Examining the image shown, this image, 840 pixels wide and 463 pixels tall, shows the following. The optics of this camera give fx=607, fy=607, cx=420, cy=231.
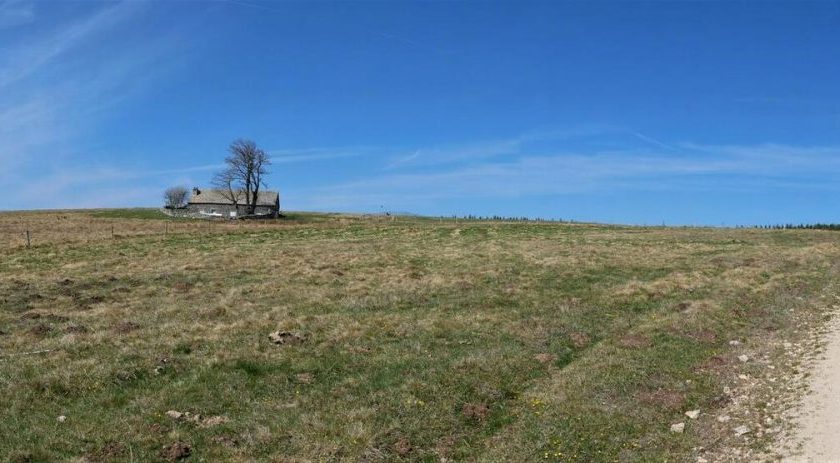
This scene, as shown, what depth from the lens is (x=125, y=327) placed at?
20969mm

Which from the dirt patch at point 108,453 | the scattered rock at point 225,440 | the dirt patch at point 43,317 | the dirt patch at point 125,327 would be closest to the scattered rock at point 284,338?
the dirt patch at point 125,327

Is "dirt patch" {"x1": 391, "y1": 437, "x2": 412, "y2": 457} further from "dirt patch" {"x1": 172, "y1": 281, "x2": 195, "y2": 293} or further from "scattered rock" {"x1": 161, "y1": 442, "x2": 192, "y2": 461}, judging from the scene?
"dirt patch" {"x1": 172, "y1": 281, "x2": 195, "y2": 293}

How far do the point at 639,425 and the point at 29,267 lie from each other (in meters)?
37.7

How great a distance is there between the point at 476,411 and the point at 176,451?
20.4 ft

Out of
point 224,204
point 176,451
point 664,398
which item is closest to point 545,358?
point 664,398

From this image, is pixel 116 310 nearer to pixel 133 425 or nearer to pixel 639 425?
pixel 133 425

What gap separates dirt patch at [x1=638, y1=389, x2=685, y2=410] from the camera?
44.7ft

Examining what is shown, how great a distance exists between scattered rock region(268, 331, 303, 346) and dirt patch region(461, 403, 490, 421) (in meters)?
7.31

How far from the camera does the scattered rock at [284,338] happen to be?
19.1 m

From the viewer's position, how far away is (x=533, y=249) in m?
44.5

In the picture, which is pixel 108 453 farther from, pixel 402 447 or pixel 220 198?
pixel 220 198

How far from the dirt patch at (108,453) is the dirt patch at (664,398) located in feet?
36.2

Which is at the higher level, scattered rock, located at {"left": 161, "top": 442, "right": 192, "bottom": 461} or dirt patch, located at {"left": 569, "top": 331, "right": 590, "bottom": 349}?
dirt patch, located at {"left": 569, "top": 331, "right": 590, "bottom": 349}

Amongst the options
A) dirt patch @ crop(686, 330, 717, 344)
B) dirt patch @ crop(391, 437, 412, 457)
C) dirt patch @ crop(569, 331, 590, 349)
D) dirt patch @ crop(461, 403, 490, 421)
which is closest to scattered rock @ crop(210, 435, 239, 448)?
dirt patch @ crop(391, 437, 412, 457)
